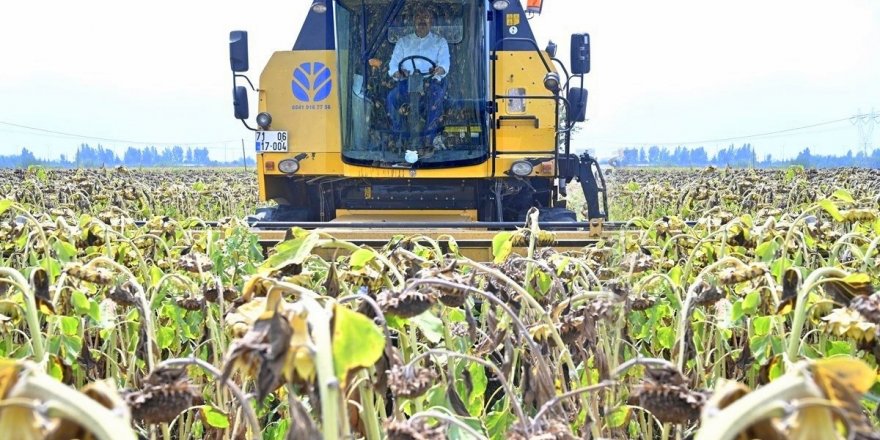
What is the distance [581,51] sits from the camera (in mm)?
6496

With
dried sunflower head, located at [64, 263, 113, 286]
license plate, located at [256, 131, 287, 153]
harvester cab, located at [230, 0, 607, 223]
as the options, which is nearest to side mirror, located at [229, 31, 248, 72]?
harvester cab, located at [230, 0, 607, 223]

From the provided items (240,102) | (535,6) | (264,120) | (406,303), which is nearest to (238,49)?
(240,102)

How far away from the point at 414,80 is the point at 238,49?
1.53 meters

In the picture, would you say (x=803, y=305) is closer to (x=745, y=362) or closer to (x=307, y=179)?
(x=745, y=362)

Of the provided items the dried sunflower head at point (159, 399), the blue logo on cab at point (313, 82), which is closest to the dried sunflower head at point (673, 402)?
the dried sunflower head at point (159, 399)

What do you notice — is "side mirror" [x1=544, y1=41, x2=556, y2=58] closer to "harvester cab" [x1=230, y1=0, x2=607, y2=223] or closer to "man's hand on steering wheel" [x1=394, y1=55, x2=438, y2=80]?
"harvester cab" [x1=230, y1=0, x2=607, y2=223]

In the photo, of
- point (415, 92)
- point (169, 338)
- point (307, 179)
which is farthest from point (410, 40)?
point (169, 338)

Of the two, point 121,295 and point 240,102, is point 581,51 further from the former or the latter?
point 121,295

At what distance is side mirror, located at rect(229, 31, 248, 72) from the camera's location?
667cm

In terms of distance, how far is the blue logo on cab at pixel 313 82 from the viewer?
23.7ft

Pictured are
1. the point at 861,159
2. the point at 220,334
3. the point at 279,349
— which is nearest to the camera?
the point at 279,349

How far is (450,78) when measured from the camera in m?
6.57

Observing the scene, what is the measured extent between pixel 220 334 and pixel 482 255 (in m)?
2.87

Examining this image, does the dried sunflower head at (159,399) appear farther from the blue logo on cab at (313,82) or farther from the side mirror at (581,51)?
the blue logo on cab at (313,82)
